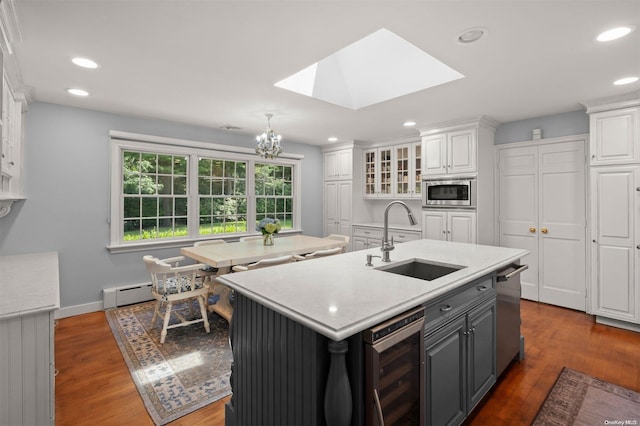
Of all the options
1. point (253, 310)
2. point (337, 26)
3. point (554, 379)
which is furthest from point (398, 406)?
point (337, 26)

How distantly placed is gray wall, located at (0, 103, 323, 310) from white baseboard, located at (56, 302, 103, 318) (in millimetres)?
28

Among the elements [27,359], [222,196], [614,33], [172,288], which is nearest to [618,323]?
[614,33]

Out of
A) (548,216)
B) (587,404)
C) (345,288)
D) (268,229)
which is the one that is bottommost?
(587,404)

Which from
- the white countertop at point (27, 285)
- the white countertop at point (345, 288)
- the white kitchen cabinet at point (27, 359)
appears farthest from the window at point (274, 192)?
the white kitchen cabinet at point (27, 359)

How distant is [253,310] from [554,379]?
2.40 meters

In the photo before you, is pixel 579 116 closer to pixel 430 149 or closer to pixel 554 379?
pixel 430 149

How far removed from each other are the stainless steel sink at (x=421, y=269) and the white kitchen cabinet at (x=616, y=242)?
253cm

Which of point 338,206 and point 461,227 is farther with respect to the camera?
point 338,206

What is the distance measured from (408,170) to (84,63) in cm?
433

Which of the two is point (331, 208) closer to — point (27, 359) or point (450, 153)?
point (450, 153)

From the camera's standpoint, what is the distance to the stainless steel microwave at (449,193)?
4.23 meters

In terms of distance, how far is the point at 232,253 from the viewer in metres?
3.34

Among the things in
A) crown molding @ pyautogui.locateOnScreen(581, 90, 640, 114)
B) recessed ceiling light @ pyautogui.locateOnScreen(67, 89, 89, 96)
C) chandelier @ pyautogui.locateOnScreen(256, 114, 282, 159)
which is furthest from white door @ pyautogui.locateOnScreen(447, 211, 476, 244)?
recessed ceiling light @ pyautogui.locateOnScreen(67, 89, 89, 96)

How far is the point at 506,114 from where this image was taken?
13.0 feet
